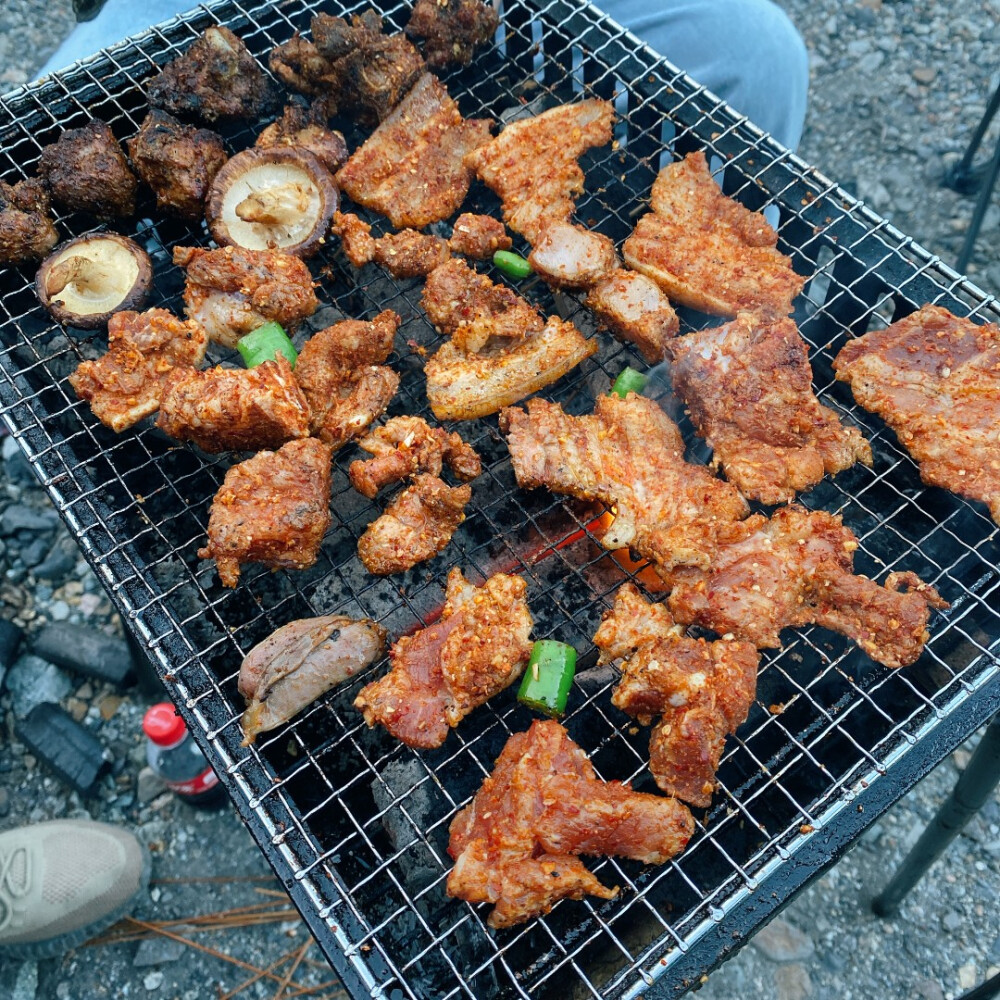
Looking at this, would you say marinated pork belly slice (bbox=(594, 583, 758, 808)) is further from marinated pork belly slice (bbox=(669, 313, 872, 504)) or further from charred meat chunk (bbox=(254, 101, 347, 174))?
charred meat chunk (bbox=(254, 101, 347, 174))

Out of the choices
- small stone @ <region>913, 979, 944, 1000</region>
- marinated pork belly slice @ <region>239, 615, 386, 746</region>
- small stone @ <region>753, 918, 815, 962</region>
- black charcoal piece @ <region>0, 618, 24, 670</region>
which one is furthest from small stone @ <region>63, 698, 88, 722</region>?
small stone @ <region>913, 979, 944, 1000</region>

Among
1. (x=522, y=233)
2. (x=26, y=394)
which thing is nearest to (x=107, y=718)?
(x=26, y=394)

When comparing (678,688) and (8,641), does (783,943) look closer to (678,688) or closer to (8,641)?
(678,688)

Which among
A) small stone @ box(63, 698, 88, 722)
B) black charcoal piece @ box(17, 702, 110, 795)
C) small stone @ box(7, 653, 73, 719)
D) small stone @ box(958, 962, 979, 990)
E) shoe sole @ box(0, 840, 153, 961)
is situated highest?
small stone @ box(958, 962, 979, 990)

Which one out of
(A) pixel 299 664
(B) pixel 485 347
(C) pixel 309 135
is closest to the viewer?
(A) pixel 299 664

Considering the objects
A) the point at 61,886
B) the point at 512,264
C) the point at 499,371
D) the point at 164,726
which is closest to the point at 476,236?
the point at 512,264

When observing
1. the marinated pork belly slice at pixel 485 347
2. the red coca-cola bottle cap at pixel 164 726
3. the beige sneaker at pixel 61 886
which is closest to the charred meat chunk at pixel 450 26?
the marinated pork belly slice at pixel 485 347

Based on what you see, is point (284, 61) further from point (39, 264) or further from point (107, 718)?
point (107, 718)
